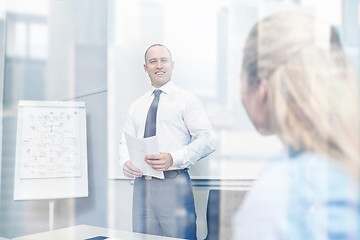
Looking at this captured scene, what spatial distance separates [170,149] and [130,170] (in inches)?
13.4

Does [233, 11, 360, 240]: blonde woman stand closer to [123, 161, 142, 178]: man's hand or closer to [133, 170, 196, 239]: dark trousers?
[133, 170, 196, 239]: dark trousers

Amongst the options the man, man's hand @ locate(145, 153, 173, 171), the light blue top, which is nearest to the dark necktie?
the man

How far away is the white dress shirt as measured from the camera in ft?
7.77

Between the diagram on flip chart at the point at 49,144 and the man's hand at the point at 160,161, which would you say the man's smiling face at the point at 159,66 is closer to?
the man's hand at the point at 160,161

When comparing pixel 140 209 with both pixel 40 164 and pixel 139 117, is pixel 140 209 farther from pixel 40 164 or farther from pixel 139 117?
pixel 40 164

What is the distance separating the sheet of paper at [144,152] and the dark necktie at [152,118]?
0.04 metres

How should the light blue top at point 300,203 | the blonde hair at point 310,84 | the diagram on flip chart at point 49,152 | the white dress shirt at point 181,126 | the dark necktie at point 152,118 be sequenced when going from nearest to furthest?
the light blue top at point 300,203
the blonde hair at point 310,84
the white dress shirt at point 181,126
the dark necktie at point 152,118
the diagram on flip chart at point 49,152

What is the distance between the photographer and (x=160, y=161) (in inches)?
95.1

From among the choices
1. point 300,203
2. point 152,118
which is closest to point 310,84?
point 300,203

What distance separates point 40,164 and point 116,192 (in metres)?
0.60

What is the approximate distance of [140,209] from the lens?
103 inches

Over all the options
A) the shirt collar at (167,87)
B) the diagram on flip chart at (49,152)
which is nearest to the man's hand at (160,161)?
the shirt collar at (167,87)

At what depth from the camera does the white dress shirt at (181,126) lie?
2.37 meters

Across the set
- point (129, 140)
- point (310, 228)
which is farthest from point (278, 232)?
point (129, 140)
